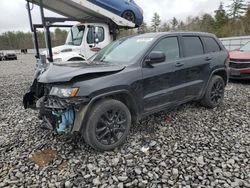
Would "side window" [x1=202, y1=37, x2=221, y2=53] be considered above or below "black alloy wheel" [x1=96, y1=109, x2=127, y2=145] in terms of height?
above

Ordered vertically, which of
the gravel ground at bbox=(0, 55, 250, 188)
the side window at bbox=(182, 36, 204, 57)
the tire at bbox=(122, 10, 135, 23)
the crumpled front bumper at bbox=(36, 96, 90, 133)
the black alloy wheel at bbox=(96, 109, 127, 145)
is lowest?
the gravel ground at bbox=(0, 55, 250, 188)

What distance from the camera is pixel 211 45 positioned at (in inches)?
178

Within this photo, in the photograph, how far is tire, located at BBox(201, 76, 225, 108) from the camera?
4.43 m

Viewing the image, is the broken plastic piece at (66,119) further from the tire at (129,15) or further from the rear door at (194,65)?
the tire at (129,15)

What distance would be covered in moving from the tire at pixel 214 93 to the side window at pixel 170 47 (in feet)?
4.04

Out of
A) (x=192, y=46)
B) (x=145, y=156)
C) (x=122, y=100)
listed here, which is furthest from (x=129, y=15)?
(x=145, y=156)

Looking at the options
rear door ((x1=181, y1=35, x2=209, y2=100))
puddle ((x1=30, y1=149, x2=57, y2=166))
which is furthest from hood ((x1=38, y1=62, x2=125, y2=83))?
rear door ((x1=181, y1=35, x2=209, y2=100))

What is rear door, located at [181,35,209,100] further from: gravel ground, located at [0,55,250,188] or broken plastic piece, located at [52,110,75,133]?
broken plastic piece, located at [52,110,75,133]

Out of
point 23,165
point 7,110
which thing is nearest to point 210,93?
point 23,165

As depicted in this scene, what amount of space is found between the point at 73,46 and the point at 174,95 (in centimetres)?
505

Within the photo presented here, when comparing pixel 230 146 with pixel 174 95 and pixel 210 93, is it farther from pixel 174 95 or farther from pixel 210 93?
pixel 210 93

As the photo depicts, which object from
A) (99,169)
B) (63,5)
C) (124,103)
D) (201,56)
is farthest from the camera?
(63,5)

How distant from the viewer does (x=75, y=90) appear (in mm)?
2594

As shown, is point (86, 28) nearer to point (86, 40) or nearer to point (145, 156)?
point (86, 40)
